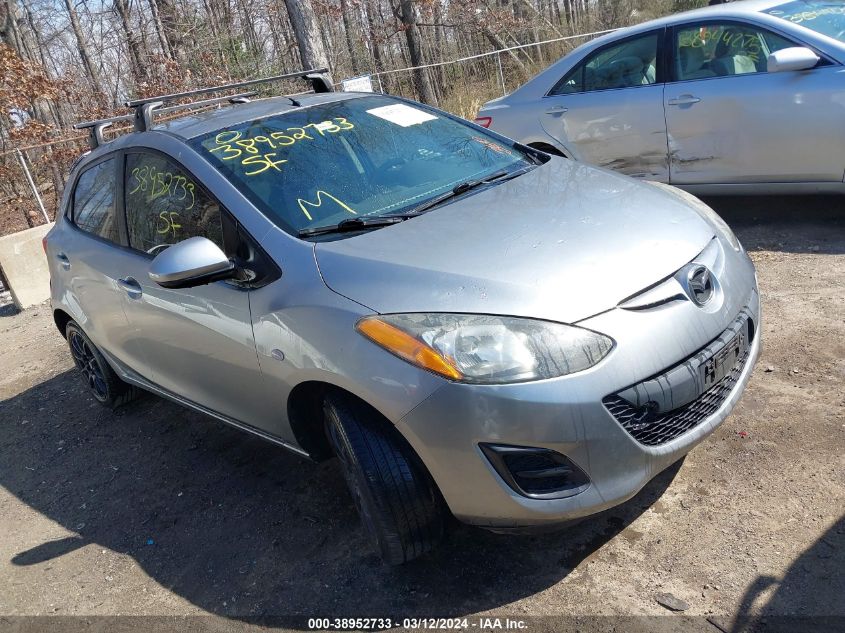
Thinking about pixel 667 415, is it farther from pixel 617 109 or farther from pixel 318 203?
pixel 617 109

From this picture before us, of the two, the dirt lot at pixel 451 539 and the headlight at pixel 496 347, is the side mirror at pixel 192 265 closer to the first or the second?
the headlight at pixel 496 347

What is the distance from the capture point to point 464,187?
131 inches

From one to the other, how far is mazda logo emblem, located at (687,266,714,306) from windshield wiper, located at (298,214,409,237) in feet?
3.73

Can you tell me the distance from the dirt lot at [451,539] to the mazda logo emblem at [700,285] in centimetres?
84

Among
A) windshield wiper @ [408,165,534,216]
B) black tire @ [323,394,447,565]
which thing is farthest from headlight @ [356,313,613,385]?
windshield wiper @ [408,165,534,216]

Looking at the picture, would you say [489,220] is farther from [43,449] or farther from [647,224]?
[43,449]

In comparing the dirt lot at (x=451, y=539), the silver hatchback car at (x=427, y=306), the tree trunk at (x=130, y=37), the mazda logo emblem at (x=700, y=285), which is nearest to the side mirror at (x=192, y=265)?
the silver hatchback car at (x=427, y=306)

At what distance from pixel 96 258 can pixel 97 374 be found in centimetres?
113

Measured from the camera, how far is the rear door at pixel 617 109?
5.81 metres

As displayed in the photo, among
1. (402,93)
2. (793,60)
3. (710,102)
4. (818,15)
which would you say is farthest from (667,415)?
(402,93)

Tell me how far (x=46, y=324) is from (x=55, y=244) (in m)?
3.39

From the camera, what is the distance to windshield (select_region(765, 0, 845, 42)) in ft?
17.0

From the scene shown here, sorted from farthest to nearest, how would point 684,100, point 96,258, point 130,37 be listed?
1. point 130,37
2. point 684,100
3. point 96,258

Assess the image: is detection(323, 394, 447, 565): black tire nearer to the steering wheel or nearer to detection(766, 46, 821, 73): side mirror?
the steering wheel
